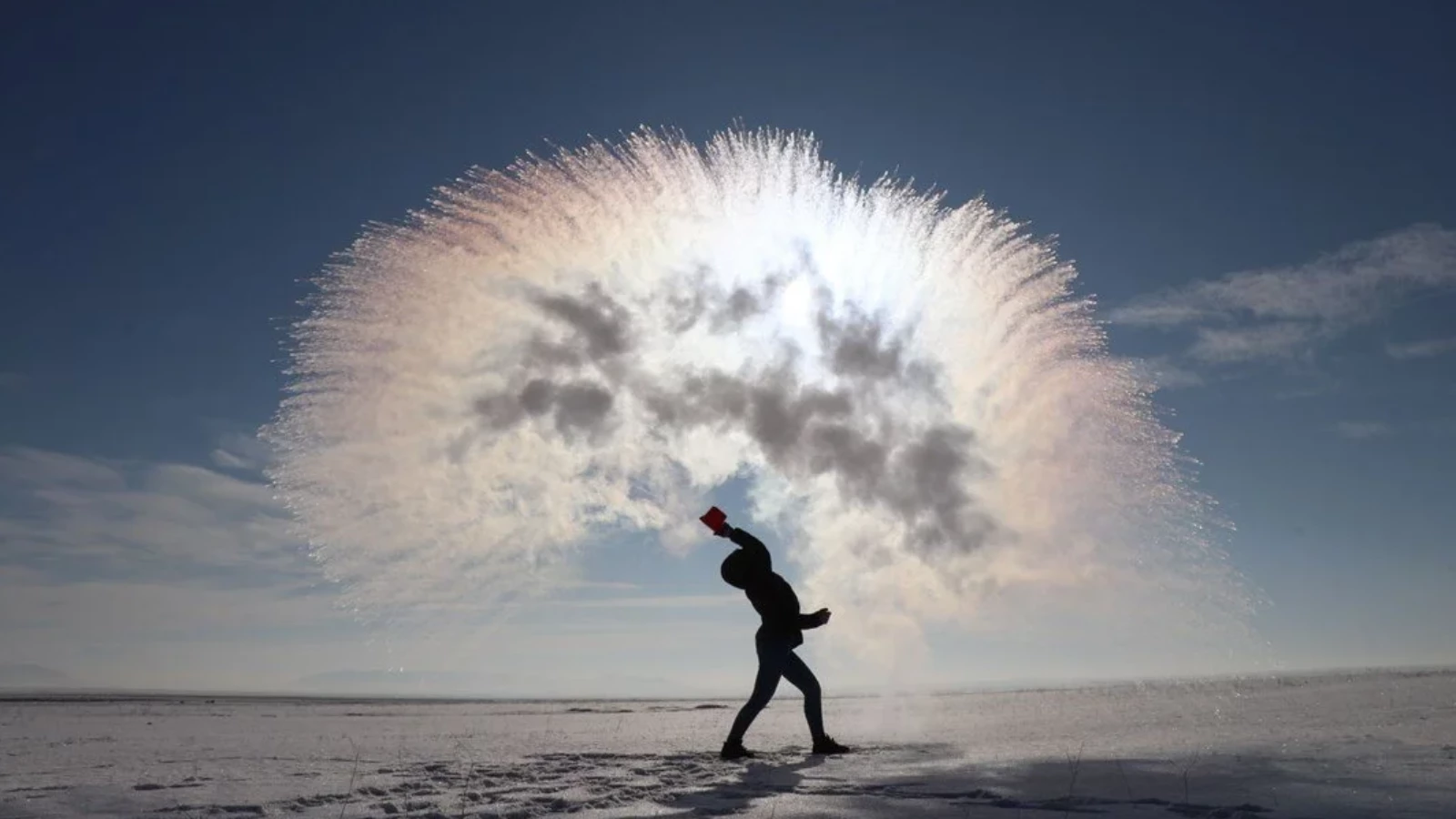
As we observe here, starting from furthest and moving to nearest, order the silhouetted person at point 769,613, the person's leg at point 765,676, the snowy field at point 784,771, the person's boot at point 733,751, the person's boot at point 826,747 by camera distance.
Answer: the silhouetted person at point 769,613, the person's leg at point 765,676, the person's boot at point 826,747, the person's boot at point 733,751, the snowy field at point 784,771

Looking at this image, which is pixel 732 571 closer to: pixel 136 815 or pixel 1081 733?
pixel 1081 733

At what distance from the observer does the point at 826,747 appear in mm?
13805

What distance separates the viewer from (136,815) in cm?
813

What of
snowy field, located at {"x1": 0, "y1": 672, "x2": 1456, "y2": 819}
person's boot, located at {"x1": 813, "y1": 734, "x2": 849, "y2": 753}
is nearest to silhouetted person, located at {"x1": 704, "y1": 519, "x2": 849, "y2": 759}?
person's boot, located at {"x1": 813, "y1": 734, "x2": 849, "y2": 753}

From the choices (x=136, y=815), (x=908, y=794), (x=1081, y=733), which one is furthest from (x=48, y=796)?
(x=1081, y=733)

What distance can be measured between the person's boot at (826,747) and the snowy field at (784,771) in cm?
32

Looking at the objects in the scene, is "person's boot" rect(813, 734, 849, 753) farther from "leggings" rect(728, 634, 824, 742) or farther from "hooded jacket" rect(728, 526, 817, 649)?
"hooded jacket" rect(728, 526, 817, 649)

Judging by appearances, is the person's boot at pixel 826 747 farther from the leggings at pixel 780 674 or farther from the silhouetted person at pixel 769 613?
the silhouetted person at pixel 769 613

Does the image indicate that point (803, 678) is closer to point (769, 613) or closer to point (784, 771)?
point (769, 613)

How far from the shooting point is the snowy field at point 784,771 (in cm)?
823

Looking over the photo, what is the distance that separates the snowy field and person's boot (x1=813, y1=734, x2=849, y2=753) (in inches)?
12.4

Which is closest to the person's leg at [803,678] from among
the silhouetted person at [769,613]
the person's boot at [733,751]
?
the silhouetted person at [769,613]

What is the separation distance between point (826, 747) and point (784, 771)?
7.97 feet

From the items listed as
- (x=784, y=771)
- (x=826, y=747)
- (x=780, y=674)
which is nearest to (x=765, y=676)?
(x=780, y=674)
